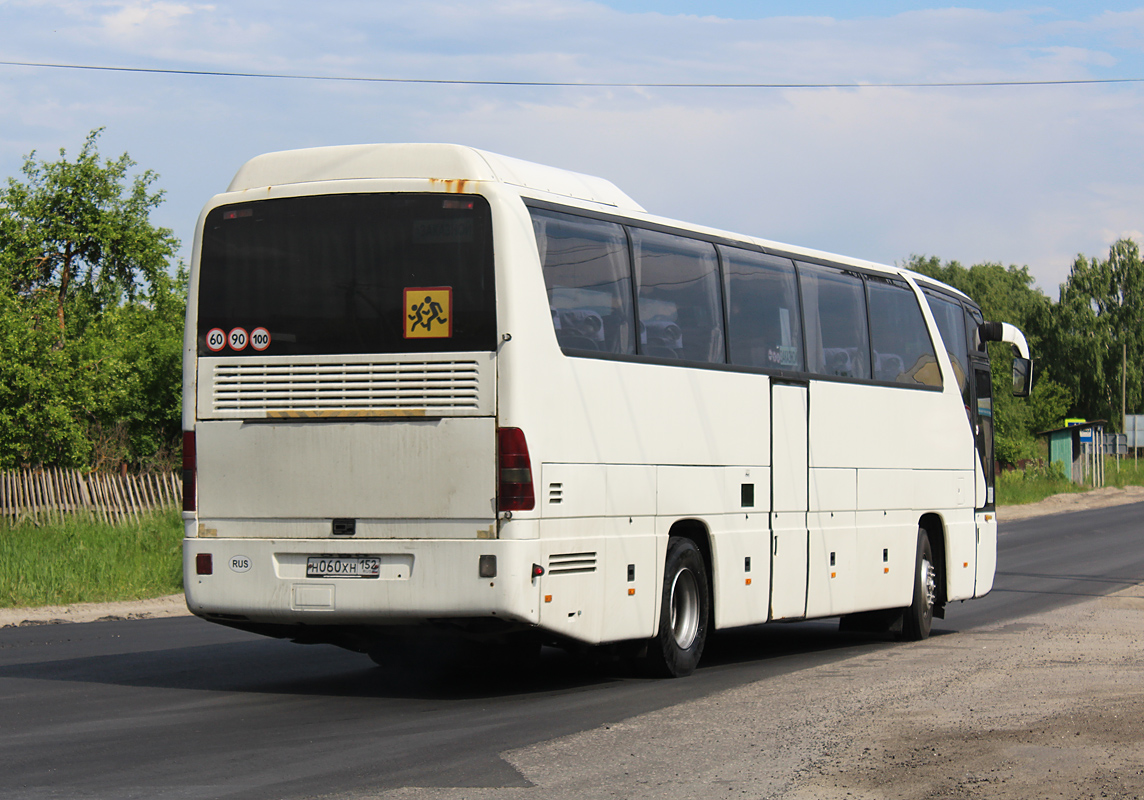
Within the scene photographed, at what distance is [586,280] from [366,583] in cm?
269

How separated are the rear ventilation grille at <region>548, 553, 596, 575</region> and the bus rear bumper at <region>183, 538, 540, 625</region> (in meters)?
0.23

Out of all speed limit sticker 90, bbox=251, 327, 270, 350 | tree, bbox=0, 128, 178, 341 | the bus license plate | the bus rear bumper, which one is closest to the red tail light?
the bus rear bumper

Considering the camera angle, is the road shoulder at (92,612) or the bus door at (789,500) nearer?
the bus door at (789,500)

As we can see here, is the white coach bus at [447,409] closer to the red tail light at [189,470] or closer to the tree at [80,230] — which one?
the red tail light at [189,470]

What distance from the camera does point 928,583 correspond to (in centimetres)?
1605

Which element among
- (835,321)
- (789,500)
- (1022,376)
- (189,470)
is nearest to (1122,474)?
(1022,376)

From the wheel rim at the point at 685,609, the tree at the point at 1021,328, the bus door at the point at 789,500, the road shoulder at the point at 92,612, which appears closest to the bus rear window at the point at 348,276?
the wheel rim at the point at 685,609

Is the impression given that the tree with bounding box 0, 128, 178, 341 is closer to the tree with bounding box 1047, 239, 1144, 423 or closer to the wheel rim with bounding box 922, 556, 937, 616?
the wheel rim with bounding box 922, 556, 937, 616

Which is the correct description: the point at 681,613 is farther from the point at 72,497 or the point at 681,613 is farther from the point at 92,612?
the point at 72,497

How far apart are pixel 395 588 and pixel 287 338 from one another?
74.9 inches

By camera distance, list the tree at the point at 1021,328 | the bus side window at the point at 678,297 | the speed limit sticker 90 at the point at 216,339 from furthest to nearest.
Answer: the tree at the point at 1021,328 < the bus side window at the point at 678,297 < the speed limit sticker 90 at the point at 216,339

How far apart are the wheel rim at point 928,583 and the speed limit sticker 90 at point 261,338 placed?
835 centimetres

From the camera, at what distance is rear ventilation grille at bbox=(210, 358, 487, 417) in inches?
394

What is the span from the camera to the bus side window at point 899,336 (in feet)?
49.9
